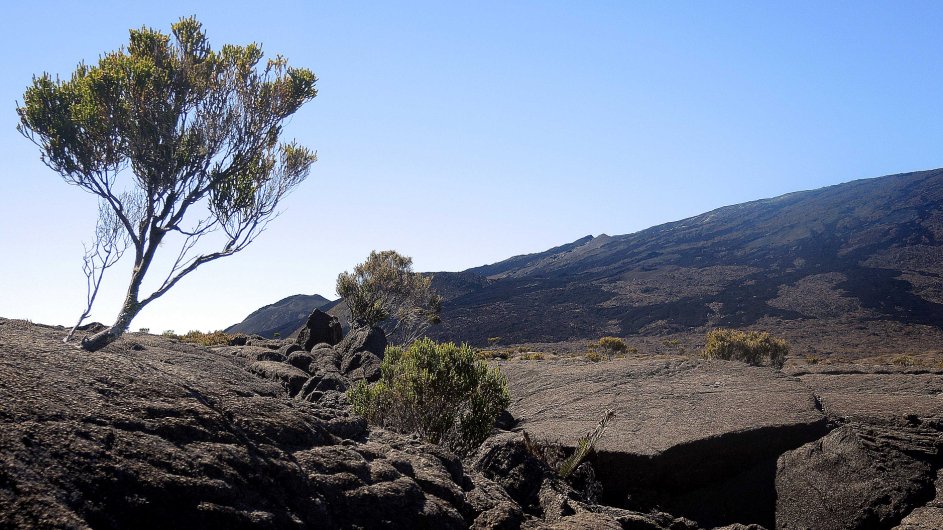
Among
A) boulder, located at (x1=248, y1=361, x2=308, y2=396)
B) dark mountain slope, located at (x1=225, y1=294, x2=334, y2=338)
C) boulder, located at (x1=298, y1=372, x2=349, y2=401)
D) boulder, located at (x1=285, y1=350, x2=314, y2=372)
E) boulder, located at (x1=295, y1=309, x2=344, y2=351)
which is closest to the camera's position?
boulder, located at (x1=298, y1=372, x2=349, y2=401)

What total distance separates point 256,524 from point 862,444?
340 inches

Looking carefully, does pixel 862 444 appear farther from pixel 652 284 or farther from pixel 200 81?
pixel 652 284

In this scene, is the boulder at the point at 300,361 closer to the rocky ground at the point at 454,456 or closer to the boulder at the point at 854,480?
the rocky ground at the point at 454,456

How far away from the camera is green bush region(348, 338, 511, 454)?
9500 millimetres

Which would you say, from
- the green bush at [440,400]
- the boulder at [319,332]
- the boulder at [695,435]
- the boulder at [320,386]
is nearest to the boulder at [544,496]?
the green bush at [440,400]

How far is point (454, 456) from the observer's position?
696 centimetres

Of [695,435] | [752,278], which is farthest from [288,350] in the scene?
[752,278]

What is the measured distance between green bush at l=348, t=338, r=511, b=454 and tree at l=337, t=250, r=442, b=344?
23.5 m

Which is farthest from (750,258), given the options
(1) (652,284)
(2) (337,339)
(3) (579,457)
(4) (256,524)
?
(4) (256,524)

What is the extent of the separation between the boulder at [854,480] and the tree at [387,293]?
25.3 meters

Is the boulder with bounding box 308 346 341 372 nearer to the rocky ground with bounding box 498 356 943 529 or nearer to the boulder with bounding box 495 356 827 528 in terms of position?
the boulder with bounding box 495 356 827 528

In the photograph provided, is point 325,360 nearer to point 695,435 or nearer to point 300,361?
point 300,361

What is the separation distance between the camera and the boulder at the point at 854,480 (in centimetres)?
803

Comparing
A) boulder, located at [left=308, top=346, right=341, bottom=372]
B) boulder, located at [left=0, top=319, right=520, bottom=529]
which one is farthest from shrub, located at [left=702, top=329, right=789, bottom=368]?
boulder, located at [left=0, top=319, right=520, bottom=529]
